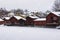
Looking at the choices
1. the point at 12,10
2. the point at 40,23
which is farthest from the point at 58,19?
the point at 12,10

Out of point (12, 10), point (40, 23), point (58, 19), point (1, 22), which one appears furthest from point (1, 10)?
point (58, 19)

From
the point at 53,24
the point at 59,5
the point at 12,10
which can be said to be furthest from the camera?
the point at 12,10

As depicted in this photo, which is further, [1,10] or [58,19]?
[1,10]

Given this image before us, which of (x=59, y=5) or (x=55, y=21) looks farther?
(x=59, y=5)

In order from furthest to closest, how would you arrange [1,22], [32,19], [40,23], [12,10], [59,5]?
1. [12,10]
2. [1,22]
3. [59,5]
4. [32,19]
5. [40,23]

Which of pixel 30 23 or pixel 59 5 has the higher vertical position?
pixel 59 5

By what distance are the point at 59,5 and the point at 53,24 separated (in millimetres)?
16573

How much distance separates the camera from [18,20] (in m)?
56.0

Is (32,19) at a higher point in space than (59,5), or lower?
lower

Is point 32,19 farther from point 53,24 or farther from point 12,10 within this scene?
point 12,10

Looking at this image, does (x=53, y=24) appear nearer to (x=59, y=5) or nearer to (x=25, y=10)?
(x=59, y=5)

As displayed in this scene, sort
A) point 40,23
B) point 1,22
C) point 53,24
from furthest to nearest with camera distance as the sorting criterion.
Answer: point 1,22
point 40,23
point 53,24

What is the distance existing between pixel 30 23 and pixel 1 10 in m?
51.1

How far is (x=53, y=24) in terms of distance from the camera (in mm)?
41750
